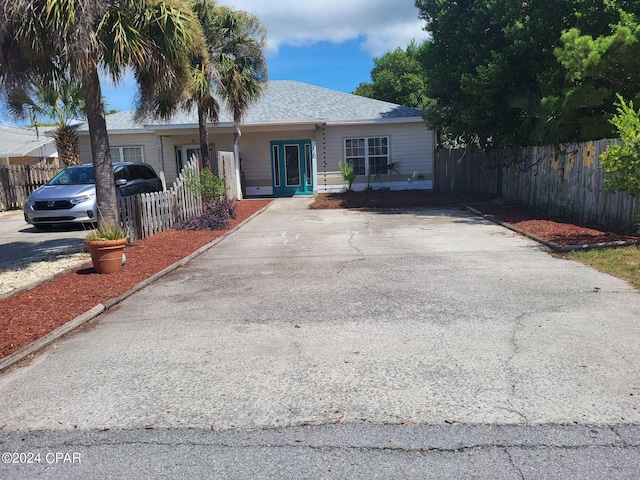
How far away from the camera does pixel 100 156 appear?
9133 millimetres

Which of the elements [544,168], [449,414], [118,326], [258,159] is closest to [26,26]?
[118,326]

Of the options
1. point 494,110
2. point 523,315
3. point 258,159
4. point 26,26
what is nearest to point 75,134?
point 258,159

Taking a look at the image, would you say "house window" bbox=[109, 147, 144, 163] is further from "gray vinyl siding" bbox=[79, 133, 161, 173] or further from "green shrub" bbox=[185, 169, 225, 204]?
"green shrub" bbox=[185, 169, 225, 204]

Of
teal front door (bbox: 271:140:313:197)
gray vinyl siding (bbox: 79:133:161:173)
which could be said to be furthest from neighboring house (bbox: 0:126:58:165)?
teal front door (bbox: 271:140:313:197)

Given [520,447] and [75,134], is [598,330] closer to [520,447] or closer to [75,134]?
[520,447]

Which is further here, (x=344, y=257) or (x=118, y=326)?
(x=344, y=257)

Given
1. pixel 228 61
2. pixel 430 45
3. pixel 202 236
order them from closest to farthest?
pixel 202 236 → pixel 228 61 → pixel 430 45

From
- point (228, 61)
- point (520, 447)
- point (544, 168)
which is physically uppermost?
point (228, 61)

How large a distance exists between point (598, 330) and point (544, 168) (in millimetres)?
9799

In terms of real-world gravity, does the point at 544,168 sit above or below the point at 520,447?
above

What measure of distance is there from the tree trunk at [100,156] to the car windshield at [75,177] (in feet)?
15.8

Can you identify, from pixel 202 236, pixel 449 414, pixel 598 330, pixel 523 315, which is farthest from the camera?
pixel 202 236

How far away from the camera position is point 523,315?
530 centimetres

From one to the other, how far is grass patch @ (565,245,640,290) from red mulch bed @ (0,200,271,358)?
7.04 m
